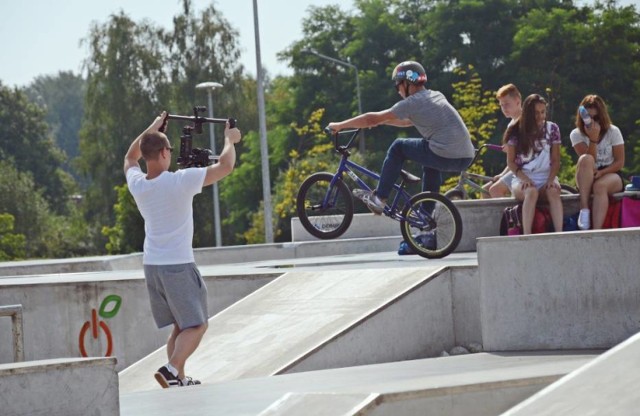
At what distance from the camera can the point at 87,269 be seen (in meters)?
20.5

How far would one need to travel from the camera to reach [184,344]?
7.98 m

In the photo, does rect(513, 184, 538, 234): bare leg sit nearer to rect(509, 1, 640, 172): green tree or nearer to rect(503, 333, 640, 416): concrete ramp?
rect(503, 333, 640, 416): concrete ramp

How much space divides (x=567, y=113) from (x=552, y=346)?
4601 cm

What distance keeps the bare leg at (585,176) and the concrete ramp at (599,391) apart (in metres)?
5.80

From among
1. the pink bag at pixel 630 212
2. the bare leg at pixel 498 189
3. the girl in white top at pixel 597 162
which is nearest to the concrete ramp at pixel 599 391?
the pink bag at pixel 630 212

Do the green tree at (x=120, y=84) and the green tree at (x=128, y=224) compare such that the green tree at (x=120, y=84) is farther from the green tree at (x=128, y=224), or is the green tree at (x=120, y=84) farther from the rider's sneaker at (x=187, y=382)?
the rider's sneaker at (x=187, y=382)

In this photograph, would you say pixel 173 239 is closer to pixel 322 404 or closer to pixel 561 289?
pixel 322 404

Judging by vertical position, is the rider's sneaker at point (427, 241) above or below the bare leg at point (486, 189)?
below

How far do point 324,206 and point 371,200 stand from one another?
0.81m

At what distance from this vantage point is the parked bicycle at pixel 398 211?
1198 centimetres

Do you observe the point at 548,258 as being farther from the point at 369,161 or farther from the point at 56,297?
the point at 369,161

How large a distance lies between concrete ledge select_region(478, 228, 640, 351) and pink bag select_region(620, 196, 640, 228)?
2.56 metres

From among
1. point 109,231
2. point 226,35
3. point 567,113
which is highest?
point 226,35

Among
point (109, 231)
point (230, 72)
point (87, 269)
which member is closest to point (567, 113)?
point (230, 72)
